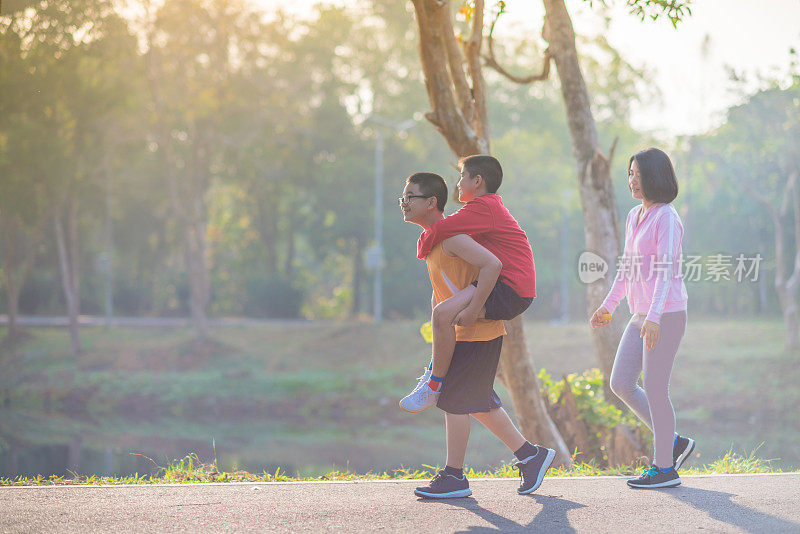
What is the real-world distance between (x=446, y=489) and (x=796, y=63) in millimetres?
21317

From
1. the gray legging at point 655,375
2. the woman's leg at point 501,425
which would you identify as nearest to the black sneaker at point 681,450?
the gray legging at point 655,375

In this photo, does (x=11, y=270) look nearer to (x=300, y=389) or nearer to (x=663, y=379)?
(x=300, y=389)

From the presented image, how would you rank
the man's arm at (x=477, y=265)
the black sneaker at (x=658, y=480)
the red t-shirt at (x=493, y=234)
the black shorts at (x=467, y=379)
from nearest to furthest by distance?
the man's arm at (x=477, y=265)
the red t-shirt at (x=493, y=234)
the black shorts at (x=467, y=379)
the black sneaker at (x=658, y=480)

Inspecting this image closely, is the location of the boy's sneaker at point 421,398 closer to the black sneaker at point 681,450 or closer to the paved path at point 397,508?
the paved path at point 397,508

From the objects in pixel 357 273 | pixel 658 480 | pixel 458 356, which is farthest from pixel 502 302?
pixel 357 273

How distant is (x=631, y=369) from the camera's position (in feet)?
16.9

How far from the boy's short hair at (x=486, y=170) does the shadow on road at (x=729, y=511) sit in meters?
1.88

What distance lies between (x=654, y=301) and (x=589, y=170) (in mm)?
4008

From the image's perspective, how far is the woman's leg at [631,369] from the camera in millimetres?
5125

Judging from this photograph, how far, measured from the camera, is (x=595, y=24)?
507 inches

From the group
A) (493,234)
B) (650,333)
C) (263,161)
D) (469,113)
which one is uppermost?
(263,161)

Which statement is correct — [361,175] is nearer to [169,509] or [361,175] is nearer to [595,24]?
[595,24]

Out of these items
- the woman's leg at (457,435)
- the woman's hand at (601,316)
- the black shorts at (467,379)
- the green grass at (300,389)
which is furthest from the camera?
the green grass at (300,389)

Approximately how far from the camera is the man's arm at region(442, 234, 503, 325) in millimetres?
4453
